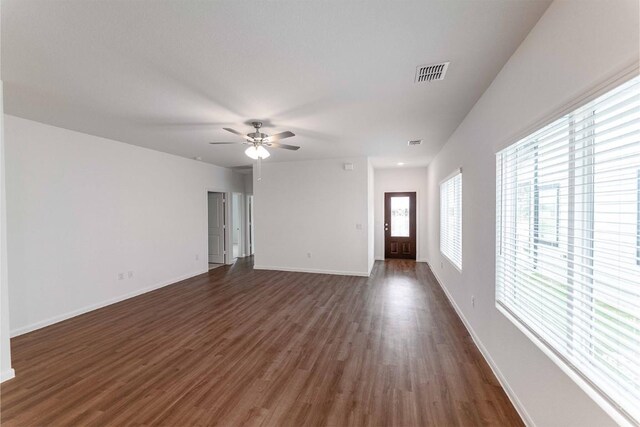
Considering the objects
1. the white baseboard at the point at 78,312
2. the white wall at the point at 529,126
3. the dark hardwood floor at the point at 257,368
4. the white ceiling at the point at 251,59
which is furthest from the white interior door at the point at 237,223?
the white wall at the point at 529,126

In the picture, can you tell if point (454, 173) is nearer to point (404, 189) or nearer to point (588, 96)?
point (588, 96)

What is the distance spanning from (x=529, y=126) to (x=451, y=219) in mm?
2964

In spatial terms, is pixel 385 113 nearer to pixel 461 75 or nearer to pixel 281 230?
pixel 461 75

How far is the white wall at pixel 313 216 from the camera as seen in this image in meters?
5.86

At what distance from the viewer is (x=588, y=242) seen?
1311 mm

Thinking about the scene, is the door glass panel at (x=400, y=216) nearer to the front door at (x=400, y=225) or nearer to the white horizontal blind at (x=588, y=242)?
the front door at (x=400, y=225)

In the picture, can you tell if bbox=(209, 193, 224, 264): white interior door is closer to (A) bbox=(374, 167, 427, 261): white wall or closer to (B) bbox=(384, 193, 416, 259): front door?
(A) bbox=(374, 167, 427, 261): white wall

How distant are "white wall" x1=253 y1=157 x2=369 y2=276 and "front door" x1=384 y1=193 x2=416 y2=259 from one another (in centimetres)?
231

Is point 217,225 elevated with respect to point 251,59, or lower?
lower

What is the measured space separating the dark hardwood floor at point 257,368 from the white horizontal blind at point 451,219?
917 mm

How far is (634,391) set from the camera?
40.1 inches

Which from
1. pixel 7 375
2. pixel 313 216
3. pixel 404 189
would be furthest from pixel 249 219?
pixel 7 375

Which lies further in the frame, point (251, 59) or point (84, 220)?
point (84, 220)

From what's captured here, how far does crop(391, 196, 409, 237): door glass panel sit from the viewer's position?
7716 millimetres
